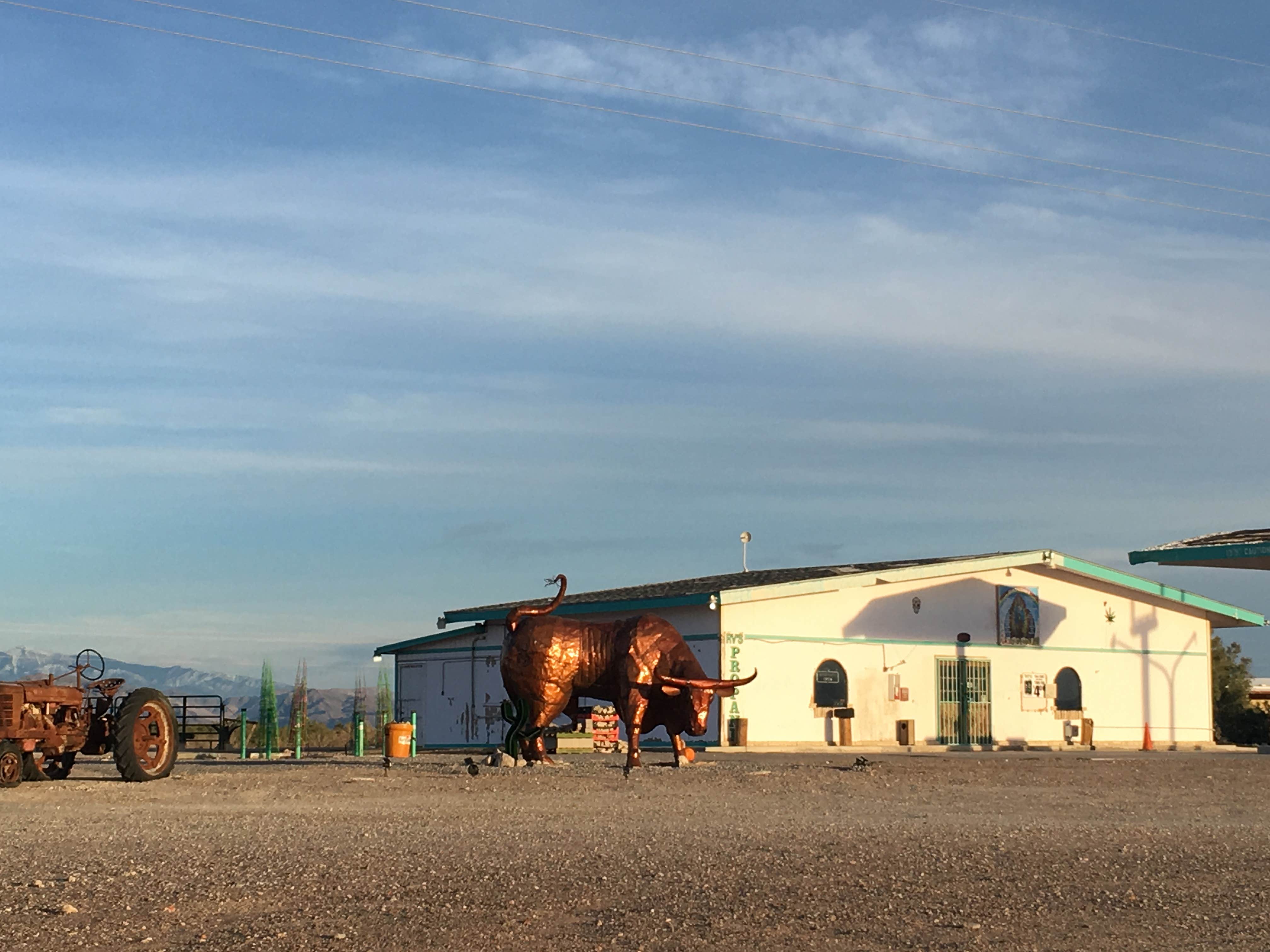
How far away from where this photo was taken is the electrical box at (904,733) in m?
32.2

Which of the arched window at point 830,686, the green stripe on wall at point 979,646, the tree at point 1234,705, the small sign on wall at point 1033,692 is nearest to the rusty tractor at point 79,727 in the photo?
the green stripe on wall at point 979,646

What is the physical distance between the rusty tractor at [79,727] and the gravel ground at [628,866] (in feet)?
1.64

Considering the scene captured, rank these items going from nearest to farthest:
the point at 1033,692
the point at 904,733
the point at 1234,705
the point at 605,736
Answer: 1. the point at 605,736
2. the point at 904,733
3. the point at 1033,692
4. the point at 1234,705

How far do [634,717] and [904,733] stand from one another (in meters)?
14.6

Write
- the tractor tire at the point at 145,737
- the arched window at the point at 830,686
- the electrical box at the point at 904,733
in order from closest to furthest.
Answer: the tractor tire at the point at 145,737
the arched window at the point at 830,686
the electrical box at the point at 904,733

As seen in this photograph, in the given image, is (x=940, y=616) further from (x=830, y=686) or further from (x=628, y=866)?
(x=628, y=866)

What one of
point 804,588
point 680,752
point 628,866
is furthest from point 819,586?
point 628,866

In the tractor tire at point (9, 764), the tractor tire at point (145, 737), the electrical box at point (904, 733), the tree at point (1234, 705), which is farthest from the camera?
the tree at point (1234, 705)

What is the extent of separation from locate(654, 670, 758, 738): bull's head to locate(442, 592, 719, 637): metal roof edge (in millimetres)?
8513

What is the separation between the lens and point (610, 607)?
103 feet

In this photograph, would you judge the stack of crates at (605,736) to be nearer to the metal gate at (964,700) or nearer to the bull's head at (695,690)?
the bull's head at (695,690)

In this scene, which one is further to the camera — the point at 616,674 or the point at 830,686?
the point at 830,686

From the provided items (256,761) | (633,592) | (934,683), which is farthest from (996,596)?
(256,761)

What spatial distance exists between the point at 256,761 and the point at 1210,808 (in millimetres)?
16939
